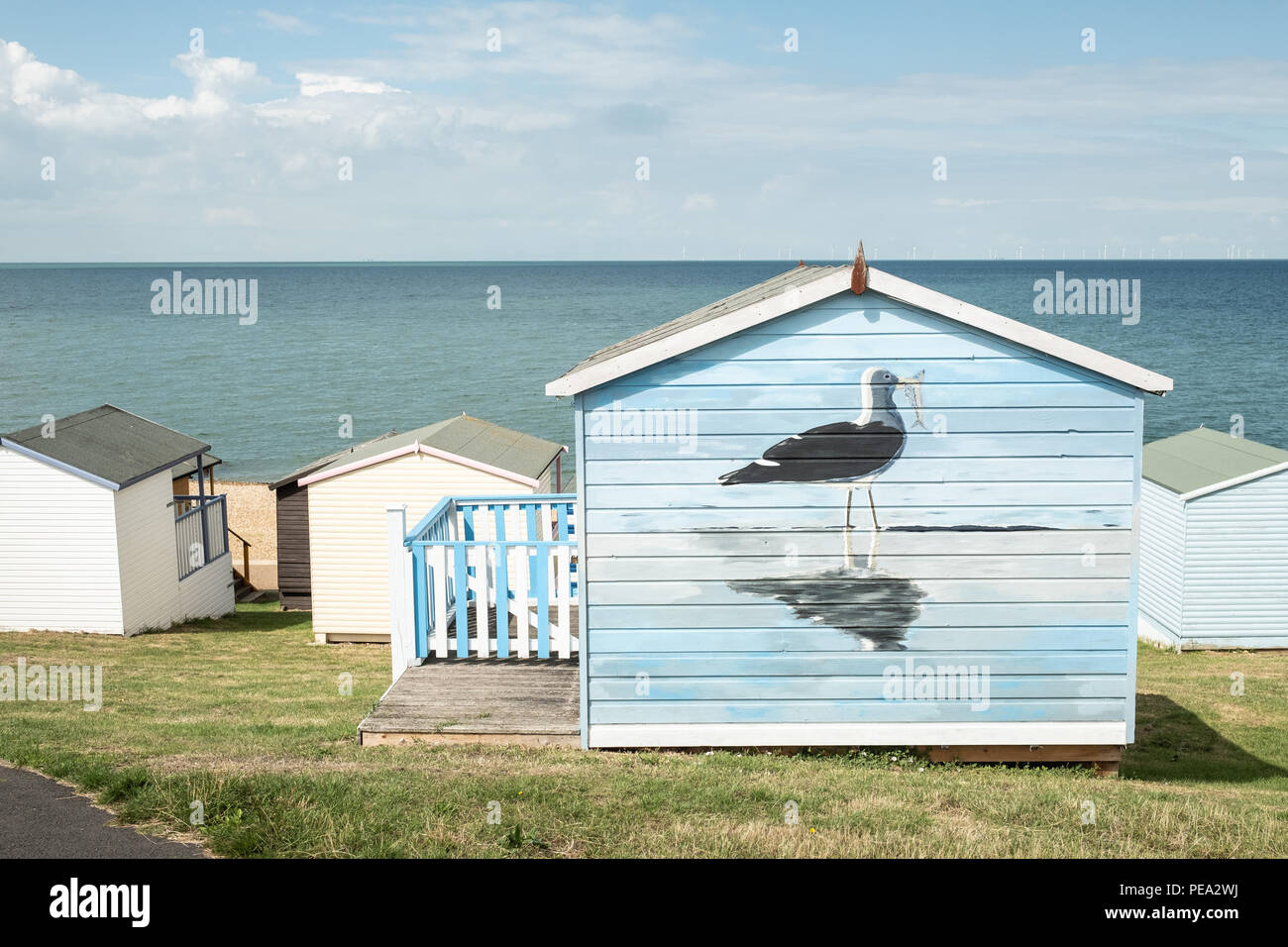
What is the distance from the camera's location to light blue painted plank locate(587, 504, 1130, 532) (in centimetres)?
843

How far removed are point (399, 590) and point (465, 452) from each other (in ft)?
34.7

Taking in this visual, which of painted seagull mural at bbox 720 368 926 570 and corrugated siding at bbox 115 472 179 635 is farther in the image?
corrugated siding at bbox 115 472 179 635

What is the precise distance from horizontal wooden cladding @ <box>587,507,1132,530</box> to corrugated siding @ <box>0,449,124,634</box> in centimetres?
1409

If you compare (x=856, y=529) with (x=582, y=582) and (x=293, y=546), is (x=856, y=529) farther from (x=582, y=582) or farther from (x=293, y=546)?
(x=293, y=546)

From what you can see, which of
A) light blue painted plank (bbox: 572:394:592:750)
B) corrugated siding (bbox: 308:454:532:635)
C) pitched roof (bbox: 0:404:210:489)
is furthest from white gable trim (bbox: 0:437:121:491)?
light blue painted plank (bbox: 572:394:592:750)

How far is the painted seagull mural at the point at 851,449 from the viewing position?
8383mm

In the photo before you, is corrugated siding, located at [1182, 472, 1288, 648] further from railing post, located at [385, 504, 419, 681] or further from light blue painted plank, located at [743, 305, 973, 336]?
railing post, located at [385, 504, 419, 681]

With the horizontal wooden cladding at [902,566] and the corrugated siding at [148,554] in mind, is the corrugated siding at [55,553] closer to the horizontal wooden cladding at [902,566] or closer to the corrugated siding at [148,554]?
the corrugated siding at [148,554]

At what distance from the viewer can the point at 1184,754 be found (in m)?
11.8

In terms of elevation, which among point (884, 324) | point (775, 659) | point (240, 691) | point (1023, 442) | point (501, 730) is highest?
point (884, 324)

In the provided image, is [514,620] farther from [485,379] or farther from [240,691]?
[485,379]
